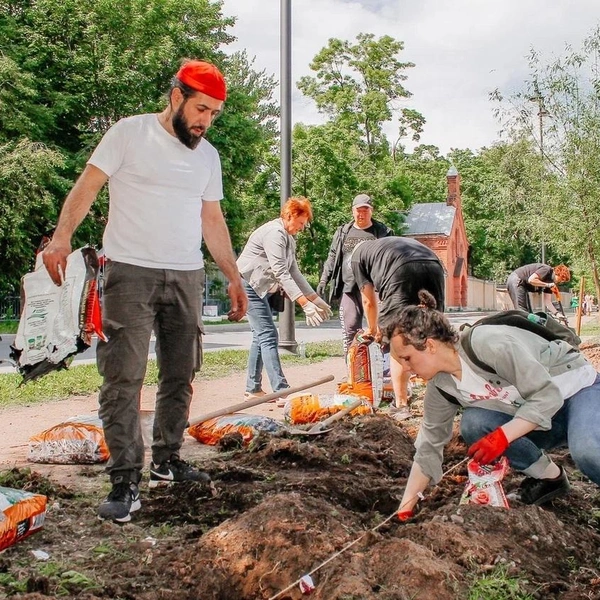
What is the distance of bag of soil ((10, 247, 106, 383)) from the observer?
11.8 ft

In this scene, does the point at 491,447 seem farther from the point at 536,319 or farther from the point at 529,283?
the point at 529,283

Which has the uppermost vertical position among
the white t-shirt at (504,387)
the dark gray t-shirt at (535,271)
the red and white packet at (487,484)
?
the dark gray t-shirt at (535,271)

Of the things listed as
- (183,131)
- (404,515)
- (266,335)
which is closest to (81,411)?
(266,335)

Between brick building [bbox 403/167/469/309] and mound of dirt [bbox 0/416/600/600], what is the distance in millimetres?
54792

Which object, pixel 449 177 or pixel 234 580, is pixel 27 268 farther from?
pixel 449 177

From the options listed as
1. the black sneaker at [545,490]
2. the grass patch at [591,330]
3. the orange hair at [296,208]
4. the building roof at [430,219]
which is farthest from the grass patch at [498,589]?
the building roof at [430,219]

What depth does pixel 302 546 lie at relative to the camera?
2.70 metres

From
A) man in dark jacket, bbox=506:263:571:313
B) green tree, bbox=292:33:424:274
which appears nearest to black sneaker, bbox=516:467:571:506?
man in dark jacket, bbox=506:263:571:313

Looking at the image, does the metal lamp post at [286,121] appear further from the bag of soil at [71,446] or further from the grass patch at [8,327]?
the grass patch at [8,327]

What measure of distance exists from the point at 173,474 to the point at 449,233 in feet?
183

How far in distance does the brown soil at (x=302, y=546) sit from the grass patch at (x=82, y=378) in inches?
146

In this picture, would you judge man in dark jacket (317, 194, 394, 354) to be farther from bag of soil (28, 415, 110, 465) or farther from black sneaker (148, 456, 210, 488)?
black sneaker (148, 456, 210, 488)

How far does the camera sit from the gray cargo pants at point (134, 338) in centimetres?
369

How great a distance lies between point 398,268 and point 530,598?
150 inches
